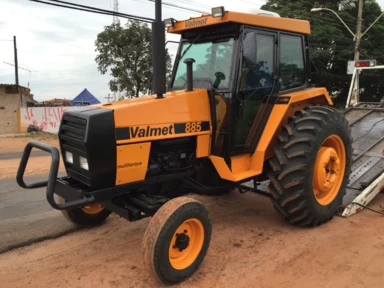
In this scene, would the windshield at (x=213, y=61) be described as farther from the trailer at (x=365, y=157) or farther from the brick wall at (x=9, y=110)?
the brick wall at (x=9, y=110)

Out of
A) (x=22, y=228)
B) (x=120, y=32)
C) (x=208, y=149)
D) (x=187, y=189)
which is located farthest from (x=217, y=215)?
(x=120, y=32)

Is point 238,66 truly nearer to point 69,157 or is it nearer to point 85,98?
point 69,157

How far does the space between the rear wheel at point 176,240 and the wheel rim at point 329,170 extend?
1.84 m

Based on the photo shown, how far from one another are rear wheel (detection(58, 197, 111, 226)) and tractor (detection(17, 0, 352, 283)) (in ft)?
0.05

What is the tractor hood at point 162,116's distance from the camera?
3.46m

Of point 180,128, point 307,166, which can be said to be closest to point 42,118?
point 180,128

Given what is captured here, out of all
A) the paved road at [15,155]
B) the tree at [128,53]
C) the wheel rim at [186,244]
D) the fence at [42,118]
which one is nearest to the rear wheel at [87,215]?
the wheel rim at [186,244]

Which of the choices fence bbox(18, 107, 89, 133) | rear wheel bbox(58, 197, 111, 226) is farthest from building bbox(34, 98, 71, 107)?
rear wheel bbox(58, 197, 111, 226)

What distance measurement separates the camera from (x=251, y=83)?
4.24 meters

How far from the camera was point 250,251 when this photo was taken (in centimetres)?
396

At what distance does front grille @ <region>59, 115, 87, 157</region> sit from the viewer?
3.37 m

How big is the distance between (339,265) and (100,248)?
2.55 metres

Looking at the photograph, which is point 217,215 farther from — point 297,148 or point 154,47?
point 154,47

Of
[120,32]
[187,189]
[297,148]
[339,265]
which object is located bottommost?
[339,265]
